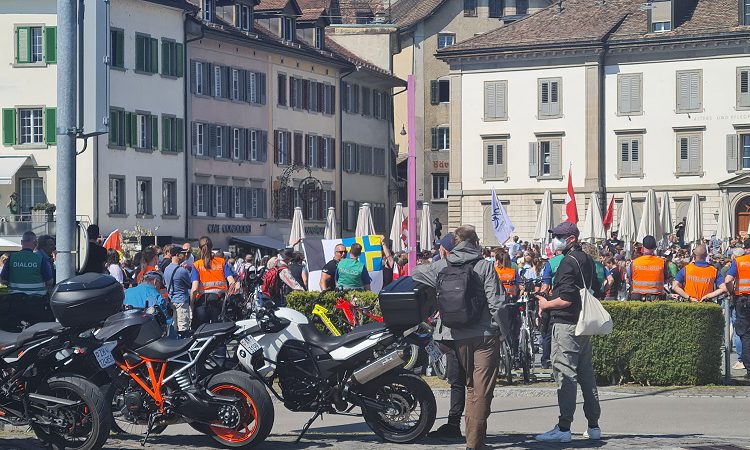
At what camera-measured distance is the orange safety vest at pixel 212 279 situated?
2110cm

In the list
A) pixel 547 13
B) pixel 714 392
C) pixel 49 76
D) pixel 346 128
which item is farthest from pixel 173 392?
pixel 547 13

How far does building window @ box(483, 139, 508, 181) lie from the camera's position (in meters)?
74.4

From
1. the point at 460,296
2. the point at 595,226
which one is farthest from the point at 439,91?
the point at 460,296

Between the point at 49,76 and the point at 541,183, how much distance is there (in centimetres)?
2816

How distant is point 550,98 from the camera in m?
73.1

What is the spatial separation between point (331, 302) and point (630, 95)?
179 ft

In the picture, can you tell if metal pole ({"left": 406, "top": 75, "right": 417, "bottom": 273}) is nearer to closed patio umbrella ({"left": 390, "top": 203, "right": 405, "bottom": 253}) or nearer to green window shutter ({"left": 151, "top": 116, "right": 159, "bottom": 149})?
closed patio umbrella ({"left": 390, "top": 203, "right": 405, "bottom": 253})

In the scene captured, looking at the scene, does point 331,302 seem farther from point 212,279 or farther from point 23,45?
point 23,45

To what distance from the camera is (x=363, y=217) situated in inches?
1544

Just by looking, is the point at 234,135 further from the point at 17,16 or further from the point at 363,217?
the point at 363,217

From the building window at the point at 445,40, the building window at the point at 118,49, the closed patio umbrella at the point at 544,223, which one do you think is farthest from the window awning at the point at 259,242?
the building window at the point at 445,40

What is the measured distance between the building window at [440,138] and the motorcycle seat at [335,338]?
233ft

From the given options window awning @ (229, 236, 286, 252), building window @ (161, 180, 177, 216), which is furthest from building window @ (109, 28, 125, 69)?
window awning @ (229, 236, 286, 252)

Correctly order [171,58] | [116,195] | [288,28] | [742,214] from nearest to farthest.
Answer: [116,195]
[171,58]
[288,28]
[742,214]
